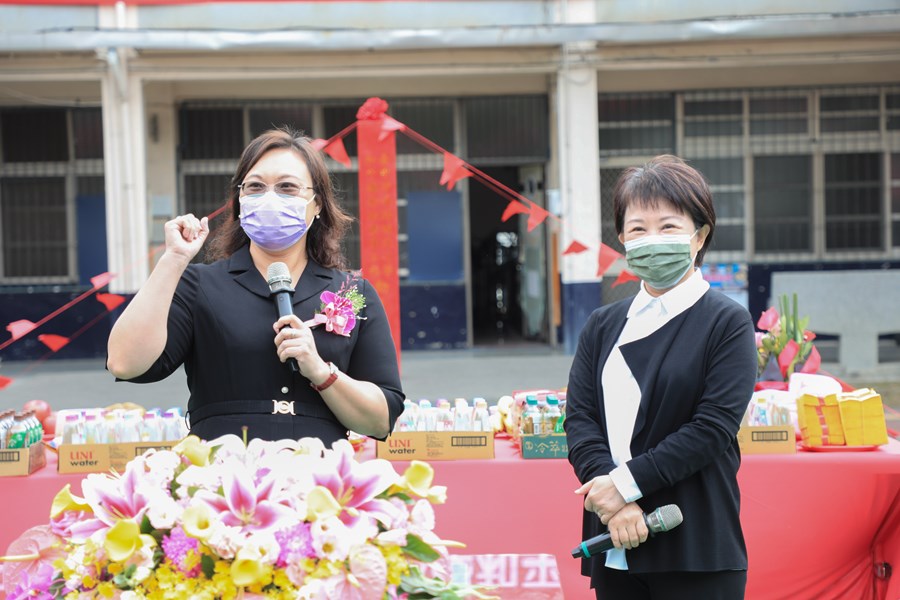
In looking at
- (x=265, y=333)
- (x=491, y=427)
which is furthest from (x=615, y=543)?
(x=491, y=427)

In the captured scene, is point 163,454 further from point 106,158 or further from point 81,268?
point 81,268

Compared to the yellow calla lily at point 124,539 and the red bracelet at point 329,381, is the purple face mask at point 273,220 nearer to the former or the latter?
the red bracelet at point 329,381

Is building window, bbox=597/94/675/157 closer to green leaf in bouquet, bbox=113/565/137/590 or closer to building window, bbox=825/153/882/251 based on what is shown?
building window, bbox=825/153/882/251

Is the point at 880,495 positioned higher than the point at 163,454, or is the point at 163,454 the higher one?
the point at 163,454

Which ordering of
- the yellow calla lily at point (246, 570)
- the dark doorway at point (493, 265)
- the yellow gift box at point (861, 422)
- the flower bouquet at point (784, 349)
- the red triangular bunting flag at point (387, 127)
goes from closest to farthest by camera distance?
the yellow calla lily at point (246, 570) < the yellow gift box at point (861, 422) < the flower bouquet at point (784, 349) < the red triangular bunting flag at point (387, 127) < the dark doorway at point (493, 265)

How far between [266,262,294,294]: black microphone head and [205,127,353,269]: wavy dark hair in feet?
0.67

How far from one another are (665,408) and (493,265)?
41.9 ft

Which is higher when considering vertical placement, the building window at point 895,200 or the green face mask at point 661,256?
the building window at point 895,200

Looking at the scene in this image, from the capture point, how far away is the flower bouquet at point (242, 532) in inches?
50.6

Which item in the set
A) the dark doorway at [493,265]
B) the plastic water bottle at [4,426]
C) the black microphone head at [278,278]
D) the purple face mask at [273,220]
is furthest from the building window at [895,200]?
the black microphone head at [278,278]

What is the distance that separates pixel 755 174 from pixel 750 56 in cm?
169

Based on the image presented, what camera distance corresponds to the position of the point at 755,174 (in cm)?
1117

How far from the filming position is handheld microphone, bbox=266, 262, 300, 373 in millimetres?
1834

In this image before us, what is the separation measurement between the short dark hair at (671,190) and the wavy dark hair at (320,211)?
67cm
